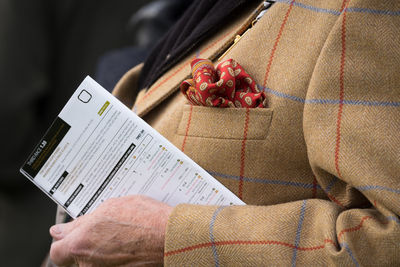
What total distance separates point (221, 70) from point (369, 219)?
11.7 inches

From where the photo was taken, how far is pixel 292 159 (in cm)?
70

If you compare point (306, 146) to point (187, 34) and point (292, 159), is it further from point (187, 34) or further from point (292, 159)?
point (187, 34)

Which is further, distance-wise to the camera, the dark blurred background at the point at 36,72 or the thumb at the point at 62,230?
the dark blurred background at the point at 36,72

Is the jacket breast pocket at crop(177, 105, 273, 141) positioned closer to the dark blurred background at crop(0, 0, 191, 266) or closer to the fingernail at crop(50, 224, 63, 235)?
the fingernail at crop(50, 224, 63, 235)

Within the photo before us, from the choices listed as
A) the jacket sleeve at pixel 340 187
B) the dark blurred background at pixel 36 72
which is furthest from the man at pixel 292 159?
the dark blurred background at pixel 36 72

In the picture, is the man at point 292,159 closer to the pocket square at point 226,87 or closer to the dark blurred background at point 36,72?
the pocket square at point 226,87

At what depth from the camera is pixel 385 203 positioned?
0.60 metres

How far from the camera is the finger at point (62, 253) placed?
738 mm

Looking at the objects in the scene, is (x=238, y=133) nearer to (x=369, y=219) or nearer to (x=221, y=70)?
(x=221, y=70)

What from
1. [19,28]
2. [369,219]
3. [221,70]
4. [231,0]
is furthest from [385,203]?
[19,28]

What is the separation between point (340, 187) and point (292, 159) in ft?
0.26

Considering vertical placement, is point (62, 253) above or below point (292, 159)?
below

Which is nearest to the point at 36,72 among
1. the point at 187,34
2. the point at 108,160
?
the point at 187,34

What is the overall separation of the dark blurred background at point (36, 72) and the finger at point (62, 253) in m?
0.85
